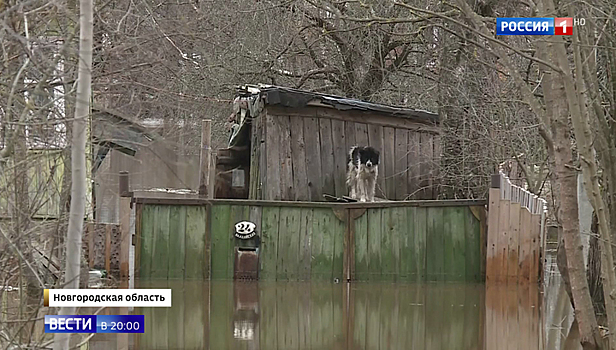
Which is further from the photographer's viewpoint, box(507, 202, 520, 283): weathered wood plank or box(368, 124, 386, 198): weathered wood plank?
box(368, 124, 386, 198): weathered wood plank

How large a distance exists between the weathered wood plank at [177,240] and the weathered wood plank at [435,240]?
397 centimetres

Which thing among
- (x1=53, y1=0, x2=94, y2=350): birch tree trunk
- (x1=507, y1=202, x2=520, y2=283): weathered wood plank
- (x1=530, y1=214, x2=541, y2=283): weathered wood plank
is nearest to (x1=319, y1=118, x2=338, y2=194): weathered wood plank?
(x1=507, y1=202, x2=520, y2=283): weathered wood plank

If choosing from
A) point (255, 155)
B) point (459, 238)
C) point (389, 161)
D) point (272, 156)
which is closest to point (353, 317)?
point (459, 238)

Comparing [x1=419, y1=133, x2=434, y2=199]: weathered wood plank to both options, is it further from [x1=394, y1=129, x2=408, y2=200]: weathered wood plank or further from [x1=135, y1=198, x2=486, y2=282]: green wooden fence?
→ [x1=135, y1=198, x2=486, y2=282]: green wooden fence

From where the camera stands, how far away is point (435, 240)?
15.2m

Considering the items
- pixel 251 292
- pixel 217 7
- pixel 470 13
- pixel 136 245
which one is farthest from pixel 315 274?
pixel 470 13

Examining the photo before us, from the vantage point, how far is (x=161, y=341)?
10.3 metres

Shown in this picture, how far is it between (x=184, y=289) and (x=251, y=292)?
102 centimetres

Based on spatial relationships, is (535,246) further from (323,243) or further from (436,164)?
(436,164)

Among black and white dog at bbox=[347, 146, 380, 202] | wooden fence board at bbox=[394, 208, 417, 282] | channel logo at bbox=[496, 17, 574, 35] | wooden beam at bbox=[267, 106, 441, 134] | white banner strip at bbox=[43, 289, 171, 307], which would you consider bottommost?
white banner strip at bbox=[43, 289, 171, 307]

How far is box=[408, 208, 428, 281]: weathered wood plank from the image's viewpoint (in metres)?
15.3

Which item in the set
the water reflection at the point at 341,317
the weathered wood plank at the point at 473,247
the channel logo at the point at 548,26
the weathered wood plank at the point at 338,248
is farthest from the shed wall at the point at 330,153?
the channel logo at the point at 548,26

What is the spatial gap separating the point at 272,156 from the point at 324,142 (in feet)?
3.55

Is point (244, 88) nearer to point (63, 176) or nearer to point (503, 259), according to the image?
point (503, 259)
